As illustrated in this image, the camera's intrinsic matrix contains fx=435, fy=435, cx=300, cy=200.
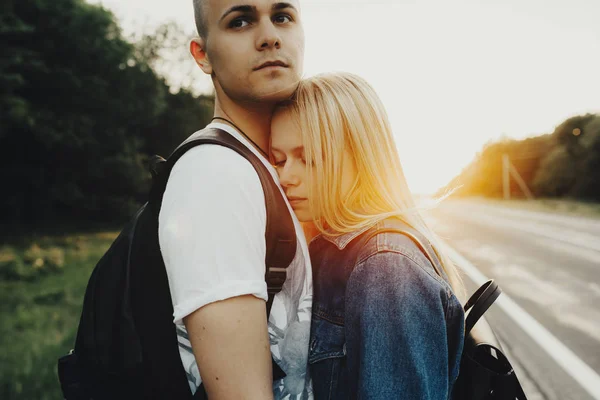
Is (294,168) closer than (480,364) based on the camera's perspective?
No

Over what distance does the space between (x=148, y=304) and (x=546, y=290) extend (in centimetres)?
742

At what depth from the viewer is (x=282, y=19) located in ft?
5.56

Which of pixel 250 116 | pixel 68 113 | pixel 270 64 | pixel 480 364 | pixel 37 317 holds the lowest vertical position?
pixel 37 317

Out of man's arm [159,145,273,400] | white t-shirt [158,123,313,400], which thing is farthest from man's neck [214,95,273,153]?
man's arm [159,145,273,400]

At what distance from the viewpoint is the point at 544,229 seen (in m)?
15.1

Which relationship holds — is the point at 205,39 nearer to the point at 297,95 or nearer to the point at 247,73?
the point at 247,73

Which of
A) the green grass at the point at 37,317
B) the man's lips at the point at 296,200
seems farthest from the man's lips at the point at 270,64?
the green grass at the point at 37,317

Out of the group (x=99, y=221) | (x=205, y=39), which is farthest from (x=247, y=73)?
(x=99, y=221)

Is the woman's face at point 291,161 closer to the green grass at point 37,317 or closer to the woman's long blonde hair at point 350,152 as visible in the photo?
the woman's long blonde hair at point 350,152

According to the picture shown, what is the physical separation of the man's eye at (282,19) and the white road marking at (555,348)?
3.88m

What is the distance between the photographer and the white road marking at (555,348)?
389cm

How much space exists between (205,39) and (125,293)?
1002 millimetres

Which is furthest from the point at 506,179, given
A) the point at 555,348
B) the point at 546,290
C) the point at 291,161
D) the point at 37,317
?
the point at 291,161

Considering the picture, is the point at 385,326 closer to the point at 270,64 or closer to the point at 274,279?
the point at 274,279
